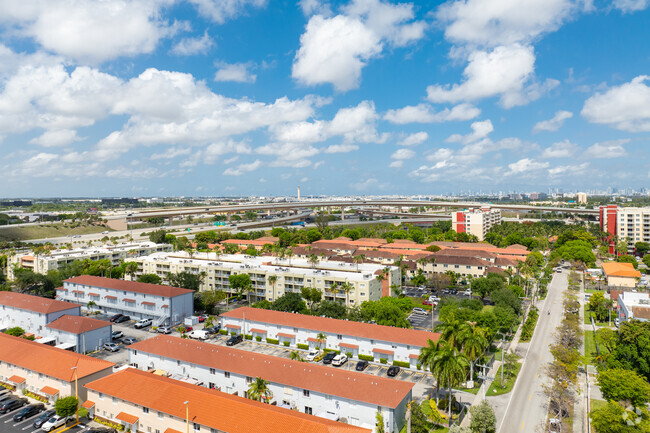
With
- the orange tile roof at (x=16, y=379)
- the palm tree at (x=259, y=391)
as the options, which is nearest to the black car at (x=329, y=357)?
the palm tree at (x=259, y=391)

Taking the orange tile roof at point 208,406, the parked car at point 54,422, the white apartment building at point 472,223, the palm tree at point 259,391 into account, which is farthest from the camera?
the white apartment building at point 472,223

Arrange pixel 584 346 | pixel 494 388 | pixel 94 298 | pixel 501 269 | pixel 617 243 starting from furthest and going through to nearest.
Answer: pixel 617 243 < pixel 501 269 < pixel 94 298 < pixel 584 346 < pixel 494 388

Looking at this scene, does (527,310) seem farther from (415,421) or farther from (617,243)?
(617,243)

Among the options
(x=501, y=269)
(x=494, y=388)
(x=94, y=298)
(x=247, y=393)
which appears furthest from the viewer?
(x=501, y=269)

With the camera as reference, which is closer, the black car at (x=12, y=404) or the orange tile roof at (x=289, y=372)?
the orange tile roof at (x=289, y=372)

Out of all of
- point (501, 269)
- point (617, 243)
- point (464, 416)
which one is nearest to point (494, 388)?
point (464, 416)

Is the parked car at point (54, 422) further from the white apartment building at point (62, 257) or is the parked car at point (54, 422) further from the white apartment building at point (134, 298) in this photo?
the white apartment building at point (62, 257)
